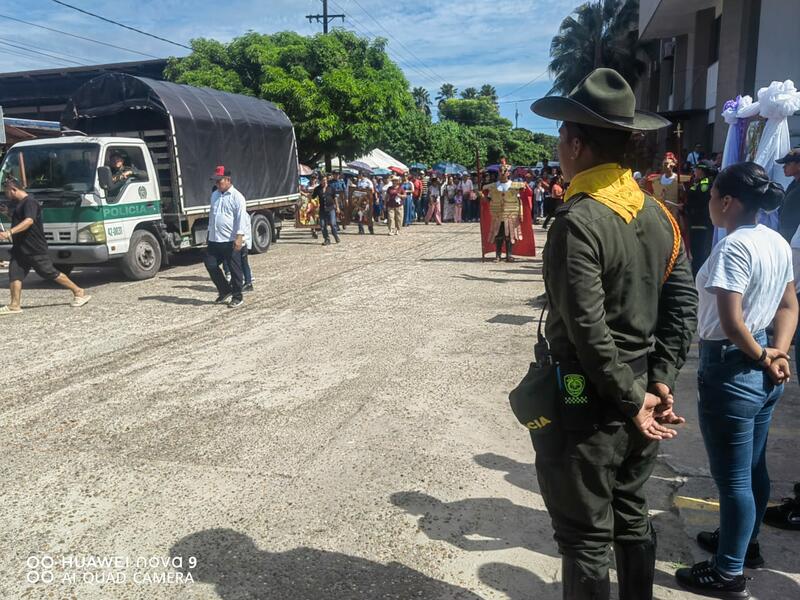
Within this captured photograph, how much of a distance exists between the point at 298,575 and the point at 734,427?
6.13 ft

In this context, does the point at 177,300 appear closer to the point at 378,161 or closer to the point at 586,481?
the point at 586,481

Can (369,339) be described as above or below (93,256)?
below

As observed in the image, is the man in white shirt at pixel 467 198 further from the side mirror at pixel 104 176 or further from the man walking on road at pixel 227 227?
the man walking on road at pixel 227 227

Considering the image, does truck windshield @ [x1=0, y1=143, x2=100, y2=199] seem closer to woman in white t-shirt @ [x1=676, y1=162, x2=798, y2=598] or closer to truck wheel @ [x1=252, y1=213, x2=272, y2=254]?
truck wheel @ [x1=252, y1=213, x2=272, y2=254]

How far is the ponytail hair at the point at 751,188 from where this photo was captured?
2.61 metres

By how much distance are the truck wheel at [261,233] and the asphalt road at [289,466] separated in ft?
22.4

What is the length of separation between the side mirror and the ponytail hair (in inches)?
369

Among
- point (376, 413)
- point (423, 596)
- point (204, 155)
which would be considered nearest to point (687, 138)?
point (204, 155)

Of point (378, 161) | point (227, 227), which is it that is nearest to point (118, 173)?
point (227, 227)

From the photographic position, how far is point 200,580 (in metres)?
2.84

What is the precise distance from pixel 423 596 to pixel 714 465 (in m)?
1.27

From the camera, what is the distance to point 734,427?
2531 millimetres

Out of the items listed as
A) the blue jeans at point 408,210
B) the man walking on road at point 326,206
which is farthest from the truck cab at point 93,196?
the blue jeans at point 408,210

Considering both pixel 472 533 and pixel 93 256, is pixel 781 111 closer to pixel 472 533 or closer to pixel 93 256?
pixel 472 533
